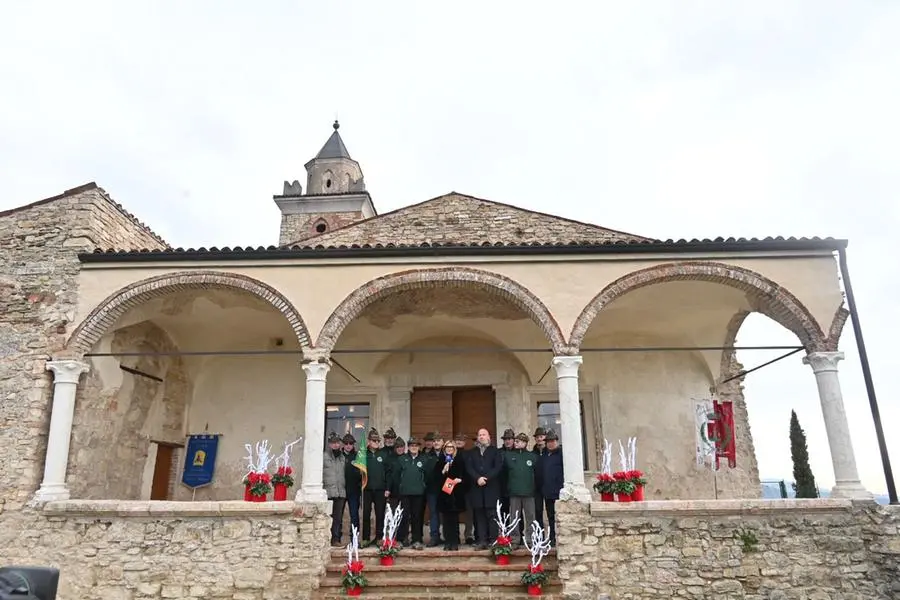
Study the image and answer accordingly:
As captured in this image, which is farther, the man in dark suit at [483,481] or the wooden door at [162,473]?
the wooden door at [162,473]

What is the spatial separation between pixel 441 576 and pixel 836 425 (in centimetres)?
484

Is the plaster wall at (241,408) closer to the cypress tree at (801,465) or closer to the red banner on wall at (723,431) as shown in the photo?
the red banner on wall at (723,431)

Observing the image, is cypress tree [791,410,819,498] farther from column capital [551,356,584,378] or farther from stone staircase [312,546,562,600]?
stone staircase [312,546,562,600]

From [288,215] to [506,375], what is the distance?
10.9 meters

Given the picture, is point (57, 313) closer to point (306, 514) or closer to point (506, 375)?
point (306, 514)

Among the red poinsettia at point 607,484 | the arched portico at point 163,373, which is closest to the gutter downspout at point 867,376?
the red poinsettia at point 607,484

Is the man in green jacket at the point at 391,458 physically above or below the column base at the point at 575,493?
above

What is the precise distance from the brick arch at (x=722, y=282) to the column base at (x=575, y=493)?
161 centimetres

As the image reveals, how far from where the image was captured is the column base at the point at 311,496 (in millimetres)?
6988

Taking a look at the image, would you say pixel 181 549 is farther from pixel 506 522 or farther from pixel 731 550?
pixel 731 550

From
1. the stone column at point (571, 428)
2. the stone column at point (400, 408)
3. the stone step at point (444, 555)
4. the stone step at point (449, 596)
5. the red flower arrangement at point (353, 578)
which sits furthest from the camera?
the stone column at point (400, 408)

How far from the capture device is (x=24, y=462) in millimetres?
7379

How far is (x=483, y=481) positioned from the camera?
279 inches

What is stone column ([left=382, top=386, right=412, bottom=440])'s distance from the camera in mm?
10094
